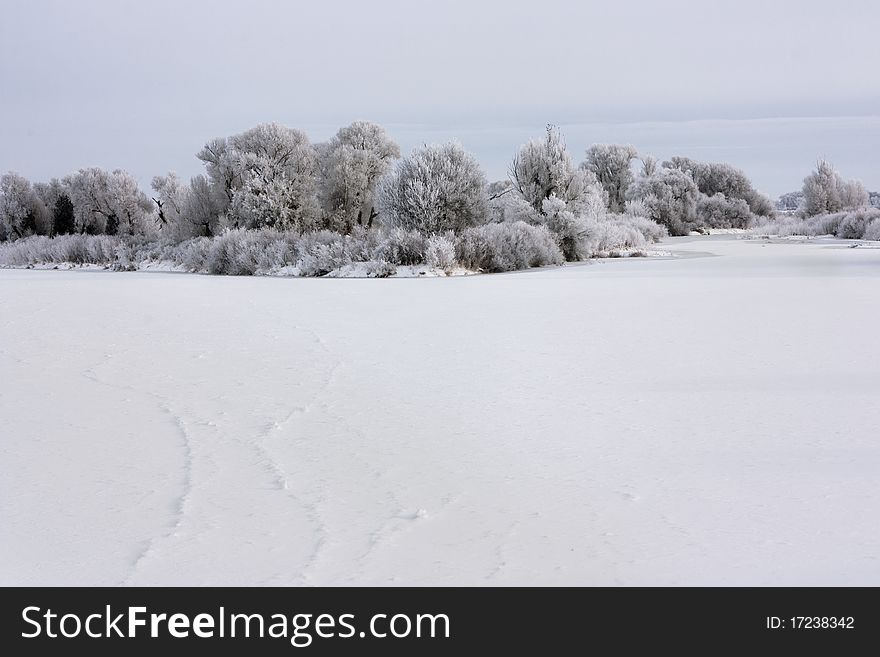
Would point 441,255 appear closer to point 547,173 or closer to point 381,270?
point 381,270

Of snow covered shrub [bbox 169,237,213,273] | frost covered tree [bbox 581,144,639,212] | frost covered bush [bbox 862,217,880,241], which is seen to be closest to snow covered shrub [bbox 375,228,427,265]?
snow covered shrub [bbox 169,237,213,273]

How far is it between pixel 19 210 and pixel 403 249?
27.7m

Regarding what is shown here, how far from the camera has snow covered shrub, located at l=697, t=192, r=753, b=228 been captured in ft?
151

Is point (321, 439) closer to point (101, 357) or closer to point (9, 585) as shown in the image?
point (9, 585)

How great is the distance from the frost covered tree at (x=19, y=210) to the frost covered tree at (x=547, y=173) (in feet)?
86.8

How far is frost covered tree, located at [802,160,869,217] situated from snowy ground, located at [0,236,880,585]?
36429 mm

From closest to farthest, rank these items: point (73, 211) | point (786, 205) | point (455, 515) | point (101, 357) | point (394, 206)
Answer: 1. point (455, 515)
2. point (101, 357)
3. point (394, 206)
4. point (73, 211)
5. point (786, 205)

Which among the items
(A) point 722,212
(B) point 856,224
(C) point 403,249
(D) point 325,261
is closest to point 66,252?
(D) point 325,261

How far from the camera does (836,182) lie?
133 feet

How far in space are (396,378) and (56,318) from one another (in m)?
4.81

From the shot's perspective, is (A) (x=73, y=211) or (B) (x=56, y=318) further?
(A) (x=73, y=211)

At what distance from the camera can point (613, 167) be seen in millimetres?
45750

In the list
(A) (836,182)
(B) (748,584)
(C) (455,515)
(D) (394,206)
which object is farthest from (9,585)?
(A) (836,182)

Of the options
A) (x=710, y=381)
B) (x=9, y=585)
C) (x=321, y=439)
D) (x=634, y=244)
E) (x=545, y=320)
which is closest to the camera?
(x=9, y=585)
